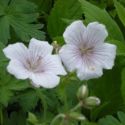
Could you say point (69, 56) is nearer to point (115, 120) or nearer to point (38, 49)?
point (38, 49)

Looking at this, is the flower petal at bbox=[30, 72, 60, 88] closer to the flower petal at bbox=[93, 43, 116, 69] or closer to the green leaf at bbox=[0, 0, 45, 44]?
the flower petal at bbox=[93, 43, 116, 69]

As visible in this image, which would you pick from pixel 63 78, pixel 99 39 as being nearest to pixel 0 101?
pixel 63 78

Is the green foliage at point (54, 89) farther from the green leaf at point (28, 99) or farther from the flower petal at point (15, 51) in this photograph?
the flower petal at point (15, 51)

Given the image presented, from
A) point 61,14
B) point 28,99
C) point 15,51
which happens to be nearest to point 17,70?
point 15,51

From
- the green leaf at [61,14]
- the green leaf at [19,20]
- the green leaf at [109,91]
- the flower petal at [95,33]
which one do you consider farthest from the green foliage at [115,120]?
the green leaf at [61,14]

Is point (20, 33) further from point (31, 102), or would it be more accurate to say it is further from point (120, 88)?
point (120, 88)

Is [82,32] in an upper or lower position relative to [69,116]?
upper
